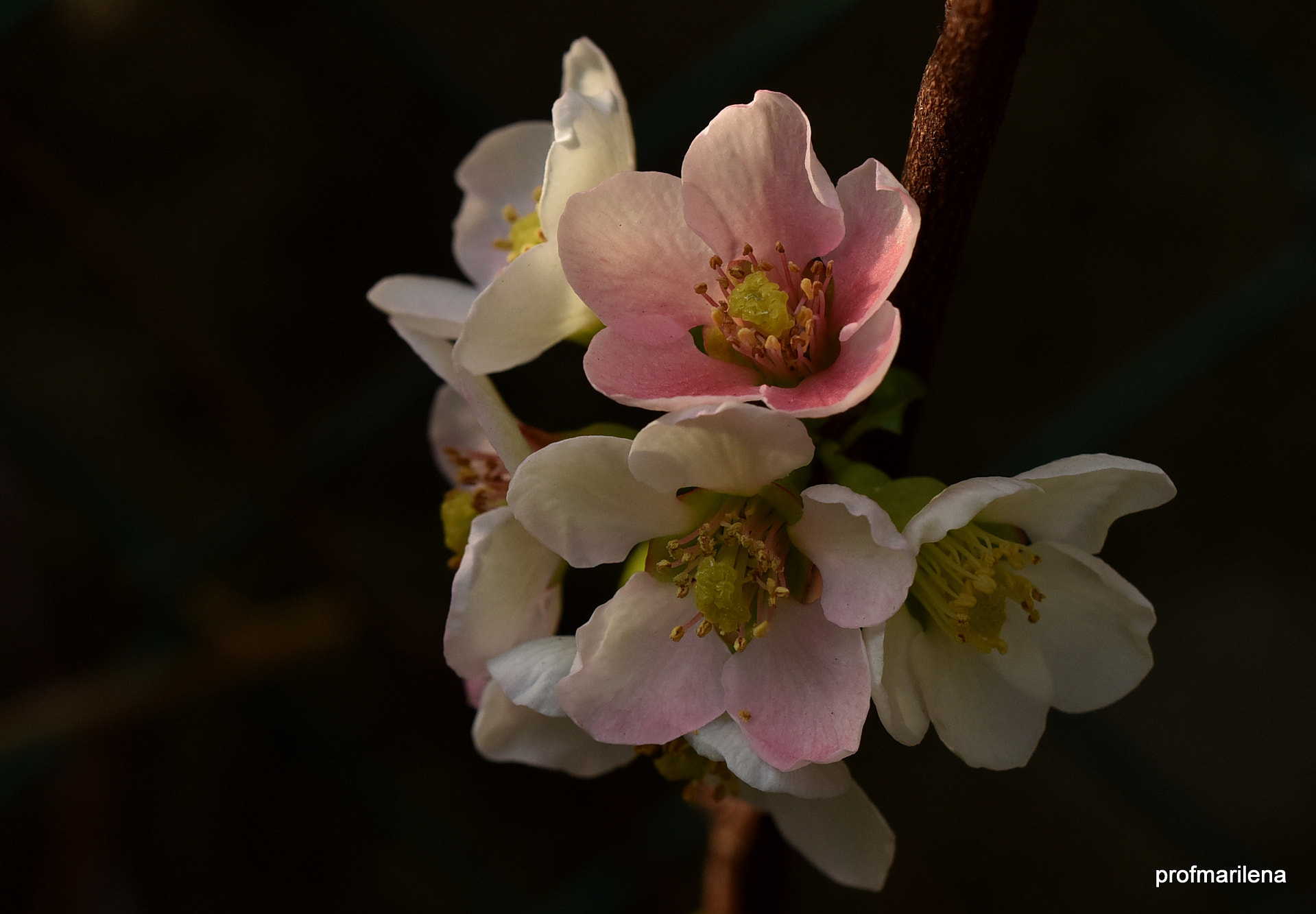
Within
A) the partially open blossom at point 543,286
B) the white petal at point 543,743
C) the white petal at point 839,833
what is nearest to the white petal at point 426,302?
the partially open blossom at point 543,286

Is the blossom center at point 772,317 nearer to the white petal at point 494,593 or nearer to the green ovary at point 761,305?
the green ovary at point 761,305

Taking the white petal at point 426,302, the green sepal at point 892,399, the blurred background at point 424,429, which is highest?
the white petal at point 426,302

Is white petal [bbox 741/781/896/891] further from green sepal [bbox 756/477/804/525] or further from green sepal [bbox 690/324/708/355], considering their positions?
green sepal [bbox 690/324/708/355]

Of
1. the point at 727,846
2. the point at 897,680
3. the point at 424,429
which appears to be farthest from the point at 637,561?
the point at 424,429

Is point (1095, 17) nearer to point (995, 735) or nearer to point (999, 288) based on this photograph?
point (999, 288)

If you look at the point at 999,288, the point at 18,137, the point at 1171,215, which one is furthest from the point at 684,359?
the point at 1171,215

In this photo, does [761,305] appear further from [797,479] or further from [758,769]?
[758,769]

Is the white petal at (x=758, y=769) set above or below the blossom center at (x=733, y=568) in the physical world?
below
